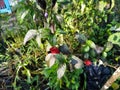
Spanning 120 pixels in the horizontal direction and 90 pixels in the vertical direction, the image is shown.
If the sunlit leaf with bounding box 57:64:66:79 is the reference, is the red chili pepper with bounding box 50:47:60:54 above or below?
above

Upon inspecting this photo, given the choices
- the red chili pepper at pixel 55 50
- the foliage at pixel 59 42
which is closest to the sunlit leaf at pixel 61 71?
the foliage at pixel 59 42

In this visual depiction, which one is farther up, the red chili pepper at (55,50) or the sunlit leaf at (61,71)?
the red chili pepper at (55,50)

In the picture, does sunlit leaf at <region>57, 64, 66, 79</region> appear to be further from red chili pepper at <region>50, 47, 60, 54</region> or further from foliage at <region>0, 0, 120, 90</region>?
red chili pepper at <region>50, 47, 60, 54</region>

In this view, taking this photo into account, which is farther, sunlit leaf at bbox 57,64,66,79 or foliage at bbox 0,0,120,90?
foliage at bbox 0,0,120,90

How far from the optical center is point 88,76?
6.96 feet

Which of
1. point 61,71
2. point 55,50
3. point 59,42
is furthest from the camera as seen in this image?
point 59,42

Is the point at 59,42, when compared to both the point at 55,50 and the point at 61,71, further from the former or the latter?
the point at 61,71

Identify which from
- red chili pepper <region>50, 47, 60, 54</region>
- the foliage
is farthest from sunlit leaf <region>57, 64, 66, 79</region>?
red chili pepper <region>50, 47, 60, 54</region>

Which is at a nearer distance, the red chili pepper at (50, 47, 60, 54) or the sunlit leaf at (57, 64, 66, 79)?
the sunlit leaf at (57, 64, 66, 79)

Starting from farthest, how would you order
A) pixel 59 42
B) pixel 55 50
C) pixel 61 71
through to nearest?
pixel 59 42 < pixel 55 50 < pixel 61 71

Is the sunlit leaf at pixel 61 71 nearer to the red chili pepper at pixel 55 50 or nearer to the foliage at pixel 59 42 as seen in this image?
the foliage at pixel 59 42

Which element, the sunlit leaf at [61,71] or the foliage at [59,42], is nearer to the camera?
the sunlit leaf at [61,71]

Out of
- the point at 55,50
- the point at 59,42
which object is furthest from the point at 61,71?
the point at 59,42

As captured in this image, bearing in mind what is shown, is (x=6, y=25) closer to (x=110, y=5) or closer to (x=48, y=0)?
(x=48, y=0)
